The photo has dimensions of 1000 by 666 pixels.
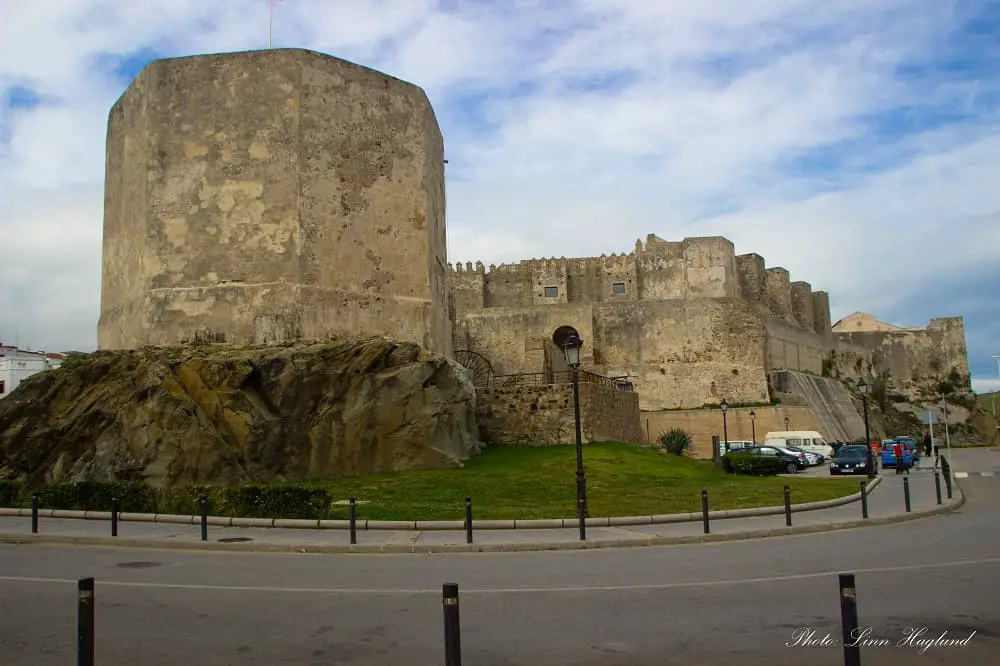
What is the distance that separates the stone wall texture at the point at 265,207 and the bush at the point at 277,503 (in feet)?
28.0

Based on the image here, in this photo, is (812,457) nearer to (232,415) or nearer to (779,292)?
(779,292)

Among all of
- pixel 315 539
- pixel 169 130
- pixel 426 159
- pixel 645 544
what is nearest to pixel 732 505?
pixel 645 544

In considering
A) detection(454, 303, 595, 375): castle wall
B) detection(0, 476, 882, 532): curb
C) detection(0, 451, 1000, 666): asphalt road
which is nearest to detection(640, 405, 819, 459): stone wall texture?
detection(454, 303, 595, 375): castle wall

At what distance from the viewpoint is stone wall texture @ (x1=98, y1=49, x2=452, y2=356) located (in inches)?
893

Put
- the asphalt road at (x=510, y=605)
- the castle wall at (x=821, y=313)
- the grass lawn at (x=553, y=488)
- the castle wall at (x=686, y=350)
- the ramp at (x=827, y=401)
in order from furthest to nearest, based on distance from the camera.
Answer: the castle wall at (x=821, y=313) < the ramp at (x=827, y=401) < the castle wall at (x=686, y=350) < the grass lawn at (x=553, y=488) < the asphalt road at (x=510, y=605)

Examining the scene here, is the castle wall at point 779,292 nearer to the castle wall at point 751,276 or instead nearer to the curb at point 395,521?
the castle wall at point 751,276

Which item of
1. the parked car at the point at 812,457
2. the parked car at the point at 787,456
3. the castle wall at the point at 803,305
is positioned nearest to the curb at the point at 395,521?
the parked car at the point at 787,456

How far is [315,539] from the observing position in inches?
478

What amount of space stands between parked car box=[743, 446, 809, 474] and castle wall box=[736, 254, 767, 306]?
81.9 feet

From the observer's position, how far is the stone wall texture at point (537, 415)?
27562 mm

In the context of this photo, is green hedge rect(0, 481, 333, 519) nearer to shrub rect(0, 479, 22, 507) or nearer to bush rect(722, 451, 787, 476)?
shrub rect(0, 479, 22, 507)

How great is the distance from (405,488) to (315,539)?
260 inches

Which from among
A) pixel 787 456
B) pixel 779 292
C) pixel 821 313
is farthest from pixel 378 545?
pixel 821 313

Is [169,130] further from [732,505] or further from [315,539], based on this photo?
[732,505]
